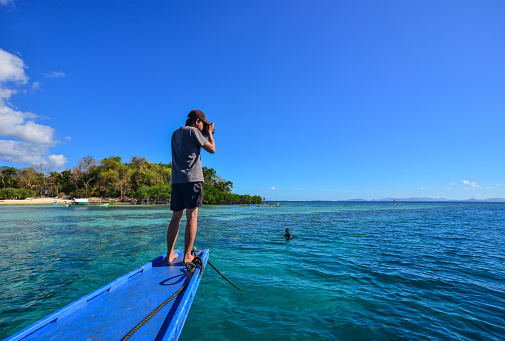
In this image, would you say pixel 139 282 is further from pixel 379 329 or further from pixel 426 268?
pixel 426 268

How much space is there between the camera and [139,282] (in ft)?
10.7

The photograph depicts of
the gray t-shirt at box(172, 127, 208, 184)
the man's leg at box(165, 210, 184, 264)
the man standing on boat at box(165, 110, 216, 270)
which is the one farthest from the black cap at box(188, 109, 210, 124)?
the man's leg at box(165, 210, 184, 264)

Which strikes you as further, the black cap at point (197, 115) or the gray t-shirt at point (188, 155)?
the black cap at point (197, 115)

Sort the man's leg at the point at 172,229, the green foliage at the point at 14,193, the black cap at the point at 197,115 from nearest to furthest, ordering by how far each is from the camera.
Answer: the man's leg at the point at 172,229 → the black cap at the point at 197,115 → the green foliage at the point at 14,193

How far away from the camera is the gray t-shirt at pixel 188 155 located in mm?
3760

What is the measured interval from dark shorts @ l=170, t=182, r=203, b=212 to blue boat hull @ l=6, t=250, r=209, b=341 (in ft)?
3.48

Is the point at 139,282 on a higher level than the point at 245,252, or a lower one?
higher

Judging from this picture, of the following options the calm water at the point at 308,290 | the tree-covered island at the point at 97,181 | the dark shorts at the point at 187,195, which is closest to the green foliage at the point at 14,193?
the tree-covered island at the point at 97,181

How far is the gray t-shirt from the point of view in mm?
3760

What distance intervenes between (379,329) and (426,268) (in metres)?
5.02

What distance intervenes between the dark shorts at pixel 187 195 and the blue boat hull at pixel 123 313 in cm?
106

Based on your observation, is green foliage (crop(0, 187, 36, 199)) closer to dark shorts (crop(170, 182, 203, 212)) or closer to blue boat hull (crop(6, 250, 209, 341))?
dark shorts (crop(170, 182, 203, 212))

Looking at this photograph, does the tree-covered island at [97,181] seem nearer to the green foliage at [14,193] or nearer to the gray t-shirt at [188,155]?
the green foliage at [14,193]

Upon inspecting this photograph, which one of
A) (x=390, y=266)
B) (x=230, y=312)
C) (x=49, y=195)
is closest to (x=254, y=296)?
(x=230, y=312)
